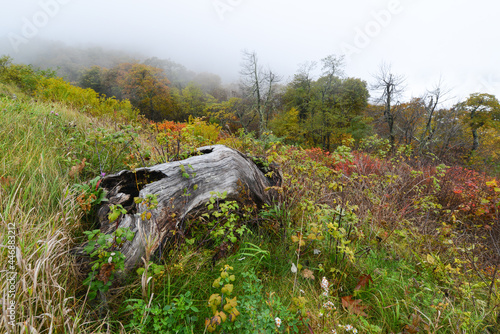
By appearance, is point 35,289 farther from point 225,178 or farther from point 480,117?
point 480,117

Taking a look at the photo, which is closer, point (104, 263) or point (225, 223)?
point (104, 263)

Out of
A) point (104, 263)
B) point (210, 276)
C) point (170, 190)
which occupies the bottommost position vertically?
point (210, 276)

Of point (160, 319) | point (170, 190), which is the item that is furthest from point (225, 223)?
point (160, 319)

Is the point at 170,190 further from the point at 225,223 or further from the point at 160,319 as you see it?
the point at 160,319

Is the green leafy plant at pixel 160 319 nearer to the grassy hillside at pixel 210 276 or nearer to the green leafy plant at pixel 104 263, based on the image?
the grassy hillside at pixel 210 276

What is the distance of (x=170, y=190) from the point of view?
6.51 ft

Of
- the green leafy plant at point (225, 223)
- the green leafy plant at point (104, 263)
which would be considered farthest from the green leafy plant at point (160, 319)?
the green leafy plant at point (225, 223)

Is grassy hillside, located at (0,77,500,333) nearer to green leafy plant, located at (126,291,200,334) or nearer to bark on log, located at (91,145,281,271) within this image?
green leafy plant, located at (126,291,200,334)

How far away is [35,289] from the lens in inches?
41.1

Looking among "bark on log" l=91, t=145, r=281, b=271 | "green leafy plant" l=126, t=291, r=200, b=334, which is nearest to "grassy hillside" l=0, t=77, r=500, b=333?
"green leafy plant" l=126, t=291, r=200, b=334

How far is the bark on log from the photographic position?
1607 millimetres

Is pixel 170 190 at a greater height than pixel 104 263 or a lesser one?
greater

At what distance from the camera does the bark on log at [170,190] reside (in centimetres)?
161

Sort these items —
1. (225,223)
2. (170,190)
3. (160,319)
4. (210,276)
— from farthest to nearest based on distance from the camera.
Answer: (170,190) < (225,223) < (210,276) < (160,319)
